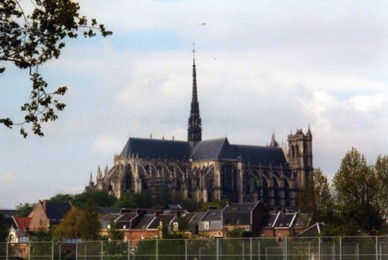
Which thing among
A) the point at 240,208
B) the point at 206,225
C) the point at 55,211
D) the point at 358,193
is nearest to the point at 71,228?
the point at 206,225

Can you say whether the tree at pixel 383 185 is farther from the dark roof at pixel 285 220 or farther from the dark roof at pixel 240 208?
the dark roof at pixel 240 208

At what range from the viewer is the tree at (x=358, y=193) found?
6719 centimetres

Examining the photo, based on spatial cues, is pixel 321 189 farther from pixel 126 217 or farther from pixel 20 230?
pixel 20 230

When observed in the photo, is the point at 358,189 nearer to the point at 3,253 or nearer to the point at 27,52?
the point at 3,253

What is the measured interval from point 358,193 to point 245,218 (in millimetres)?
57764

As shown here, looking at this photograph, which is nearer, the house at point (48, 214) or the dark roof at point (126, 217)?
the dark roof at point (126, 217)

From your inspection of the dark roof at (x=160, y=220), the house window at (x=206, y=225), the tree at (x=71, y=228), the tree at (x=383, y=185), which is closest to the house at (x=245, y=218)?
the house window at (x=206, y=225)

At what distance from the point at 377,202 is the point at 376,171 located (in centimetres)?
221

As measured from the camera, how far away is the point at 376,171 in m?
69.0

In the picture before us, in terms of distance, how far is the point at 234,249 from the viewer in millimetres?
38969

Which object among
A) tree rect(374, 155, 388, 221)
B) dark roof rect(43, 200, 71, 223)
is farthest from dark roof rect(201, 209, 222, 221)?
tree rect(374, 155, 388, 221)

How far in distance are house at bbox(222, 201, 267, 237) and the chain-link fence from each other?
79.4 metres

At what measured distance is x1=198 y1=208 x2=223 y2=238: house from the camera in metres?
123

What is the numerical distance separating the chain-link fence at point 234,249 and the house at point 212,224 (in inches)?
3130
